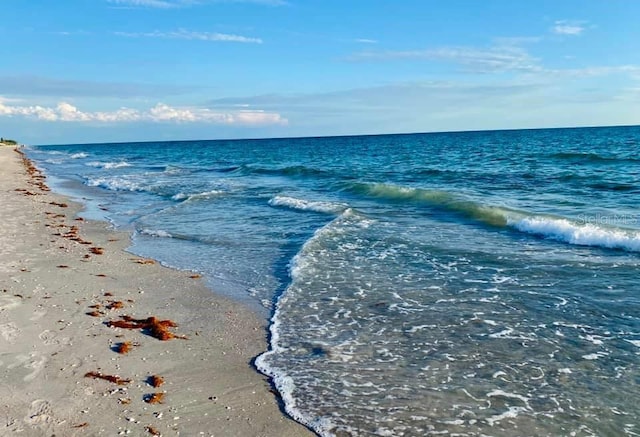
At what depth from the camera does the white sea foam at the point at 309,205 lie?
20.6 metres

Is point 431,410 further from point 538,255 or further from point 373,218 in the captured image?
point 373,218

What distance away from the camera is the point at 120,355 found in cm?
694

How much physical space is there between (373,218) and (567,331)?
11.2 metres

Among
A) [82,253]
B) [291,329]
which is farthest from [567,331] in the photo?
[82,253]

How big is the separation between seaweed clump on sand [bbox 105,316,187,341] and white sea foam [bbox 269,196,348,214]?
40.3ft

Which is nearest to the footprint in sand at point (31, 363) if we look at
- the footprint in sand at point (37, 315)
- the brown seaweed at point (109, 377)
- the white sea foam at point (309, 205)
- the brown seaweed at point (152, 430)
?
the brown seaweed at point (109, 377)

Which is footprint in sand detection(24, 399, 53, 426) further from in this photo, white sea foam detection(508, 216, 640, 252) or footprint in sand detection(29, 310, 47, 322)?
white sea foam detection(508, 216, 640, 252)

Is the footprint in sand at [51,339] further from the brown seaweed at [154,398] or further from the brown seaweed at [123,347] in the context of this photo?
the brown seaweed at [154,398]

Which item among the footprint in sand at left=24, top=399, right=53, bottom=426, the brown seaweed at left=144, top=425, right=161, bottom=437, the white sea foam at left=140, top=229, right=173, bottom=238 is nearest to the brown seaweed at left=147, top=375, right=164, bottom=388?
the brown seaweed at left=144, top=425, right=161, bottom=437

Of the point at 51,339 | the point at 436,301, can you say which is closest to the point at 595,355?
the point at 436,301

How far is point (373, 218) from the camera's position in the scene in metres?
18.6

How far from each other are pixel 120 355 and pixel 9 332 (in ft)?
6.37

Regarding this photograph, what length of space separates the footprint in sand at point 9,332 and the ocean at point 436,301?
3466mm

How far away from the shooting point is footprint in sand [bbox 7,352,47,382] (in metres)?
6.29
